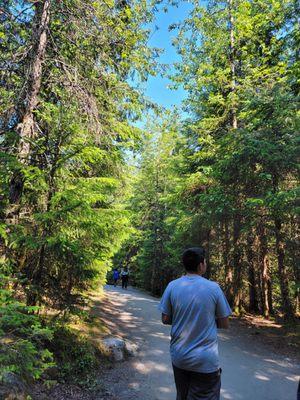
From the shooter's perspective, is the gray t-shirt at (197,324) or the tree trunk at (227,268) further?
the tree trunk at (227,268)

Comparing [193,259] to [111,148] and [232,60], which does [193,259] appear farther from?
[232,60]

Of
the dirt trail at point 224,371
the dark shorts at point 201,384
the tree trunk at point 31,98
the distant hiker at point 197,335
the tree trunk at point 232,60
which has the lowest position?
the dirt trail at point 224,371

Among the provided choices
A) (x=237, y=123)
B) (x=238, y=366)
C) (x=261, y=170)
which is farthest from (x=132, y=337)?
(x=237, y=123)

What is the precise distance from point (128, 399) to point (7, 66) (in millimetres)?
6618

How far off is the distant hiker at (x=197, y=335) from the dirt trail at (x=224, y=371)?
11.5ft

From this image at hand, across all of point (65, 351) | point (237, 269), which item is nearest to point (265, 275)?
point (237, 269)

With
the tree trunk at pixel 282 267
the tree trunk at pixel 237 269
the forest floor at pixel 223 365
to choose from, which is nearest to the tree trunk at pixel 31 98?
the forest floor at pixel 223 365

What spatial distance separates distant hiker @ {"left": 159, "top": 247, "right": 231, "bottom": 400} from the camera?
9.86ft

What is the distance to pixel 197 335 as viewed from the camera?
309 cm

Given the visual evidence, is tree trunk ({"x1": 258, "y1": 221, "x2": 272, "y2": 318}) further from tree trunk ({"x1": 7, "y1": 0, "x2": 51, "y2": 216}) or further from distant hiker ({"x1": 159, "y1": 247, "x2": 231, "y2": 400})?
distant hiker ({"x1": 159, "y1": 247, "x2": 231, "y2": 400})

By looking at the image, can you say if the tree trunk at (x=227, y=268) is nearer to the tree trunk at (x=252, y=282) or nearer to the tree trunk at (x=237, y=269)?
the tree trunk at (x=237, y=269)

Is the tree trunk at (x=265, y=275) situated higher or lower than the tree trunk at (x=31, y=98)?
lower

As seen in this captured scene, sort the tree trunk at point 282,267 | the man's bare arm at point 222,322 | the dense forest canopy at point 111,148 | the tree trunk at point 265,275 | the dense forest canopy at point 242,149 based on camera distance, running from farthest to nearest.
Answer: the tree trunk at point 265,275 < the tree trunk at point 282,267 < the dense forest canopy at point 242,149 < the dense forest canopy at point 111,148 < the man's bare arm at point 222,322

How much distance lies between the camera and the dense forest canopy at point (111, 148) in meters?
5.82
